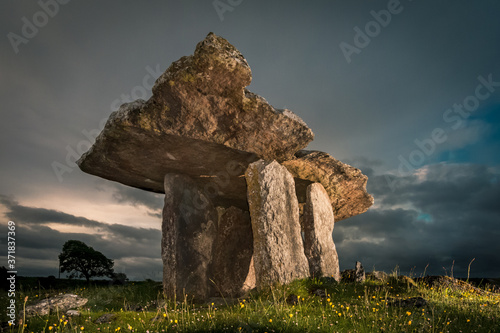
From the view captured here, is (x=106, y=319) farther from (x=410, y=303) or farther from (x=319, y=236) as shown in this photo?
(x=319, y=236)

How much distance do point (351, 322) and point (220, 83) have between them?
238 inches

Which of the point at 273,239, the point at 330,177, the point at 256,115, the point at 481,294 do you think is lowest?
the point at 481,294

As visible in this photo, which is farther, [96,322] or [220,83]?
[220,83]

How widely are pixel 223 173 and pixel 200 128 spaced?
2659 millimetres

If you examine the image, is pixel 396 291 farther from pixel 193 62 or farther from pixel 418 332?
pixel 193 62

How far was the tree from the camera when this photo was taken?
28.7 m

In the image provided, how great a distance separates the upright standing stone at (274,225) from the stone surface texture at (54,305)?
4.55m

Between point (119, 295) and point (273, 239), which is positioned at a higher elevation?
point (273, 239)

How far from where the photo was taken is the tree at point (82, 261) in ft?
94.2

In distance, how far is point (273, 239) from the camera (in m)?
9.99

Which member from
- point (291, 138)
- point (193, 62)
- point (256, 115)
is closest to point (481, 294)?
point (291, 138)

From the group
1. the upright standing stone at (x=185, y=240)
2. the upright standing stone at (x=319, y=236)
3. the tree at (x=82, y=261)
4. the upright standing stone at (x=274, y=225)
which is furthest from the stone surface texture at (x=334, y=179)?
the tree at (x=82, y=261)

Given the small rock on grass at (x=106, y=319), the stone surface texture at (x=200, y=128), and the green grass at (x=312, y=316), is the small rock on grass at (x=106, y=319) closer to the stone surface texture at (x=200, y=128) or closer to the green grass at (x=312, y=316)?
the green grass at (x=312, y=316)

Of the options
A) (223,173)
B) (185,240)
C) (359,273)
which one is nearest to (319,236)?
(359,273)
